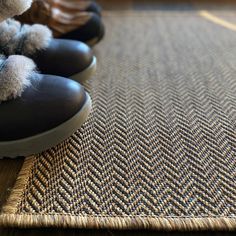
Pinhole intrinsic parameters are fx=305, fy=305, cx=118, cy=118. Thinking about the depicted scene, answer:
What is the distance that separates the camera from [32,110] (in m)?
0.55

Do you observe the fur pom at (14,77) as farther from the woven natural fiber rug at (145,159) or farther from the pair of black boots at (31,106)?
the woven natural fiber rug at (145,159)

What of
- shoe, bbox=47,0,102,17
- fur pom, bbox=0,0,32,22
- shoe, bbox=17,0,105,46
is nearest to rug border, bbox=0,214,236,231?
fur pom, bbox=0,0,32,22

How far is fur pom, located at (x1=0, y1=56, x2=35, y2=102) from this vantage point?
21.4 inches

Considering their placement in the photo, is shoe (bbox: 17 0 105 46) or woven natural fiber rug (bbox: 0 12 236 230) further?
shoe (bbox: 17 0 105 46)

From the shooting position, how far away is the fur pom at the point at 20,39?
663mm

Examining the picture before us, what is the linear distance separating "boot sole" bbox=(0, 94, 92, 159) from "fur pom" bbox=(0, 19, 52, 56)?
8.2 inches

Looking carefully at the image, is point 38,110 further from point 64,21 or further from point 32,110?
point 64,21

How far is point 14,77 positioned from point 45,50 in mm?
170

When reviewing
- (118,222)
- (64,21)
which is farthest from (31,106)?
(64,21)

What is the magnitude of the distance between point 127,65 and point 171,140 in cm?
38

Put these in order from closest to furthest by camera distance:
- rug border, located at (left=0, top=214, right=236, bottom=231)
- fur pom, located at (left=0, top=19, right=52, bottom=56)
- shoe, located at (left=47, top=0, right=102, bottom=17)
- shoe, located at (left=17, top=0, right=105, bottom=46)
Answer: rug border, located at (left=0, top=214, right=236, bottom=231), fur pom, located at (left=0, top=19, right=52, bottom=56), shoe, located at (left=17, top=0, right=105, bottom=46), shoe, located at (left=47, top=0, right=102, bottom=17)

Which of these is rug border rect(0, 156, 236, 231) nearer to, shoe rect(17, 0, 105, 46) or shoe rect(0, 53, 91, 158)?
shoe rect(0, 53, 91, 158)

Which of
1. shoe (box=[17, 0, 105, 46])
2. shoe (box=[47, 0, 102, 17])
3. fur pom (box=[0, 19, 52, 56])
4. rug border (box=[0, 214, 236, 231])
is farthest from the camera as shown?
shoe (box=[47, 0, 102, 17])

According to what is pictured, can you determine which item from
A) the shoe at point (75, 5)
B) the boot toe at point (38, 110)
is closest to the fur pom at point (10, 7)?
the boot toe at point (38, 110)
